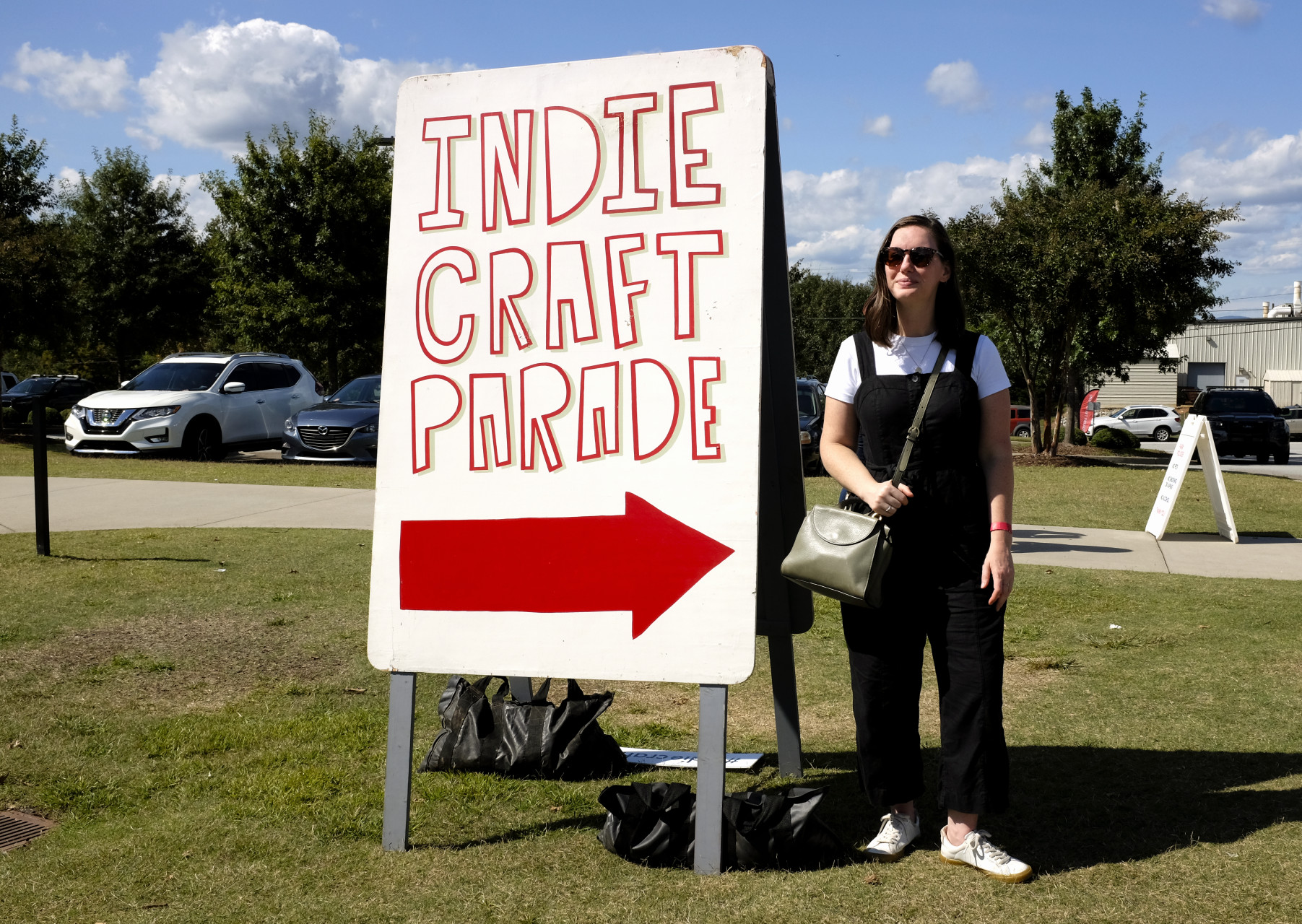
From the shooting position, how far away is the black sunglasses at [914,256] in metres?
3.12

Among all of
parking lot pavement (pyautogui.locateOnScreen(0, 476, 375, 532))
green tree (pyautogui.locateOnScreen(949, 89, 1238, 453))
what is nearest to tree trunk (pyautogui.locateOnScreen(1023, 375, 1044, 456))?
green tree (pyautogui.locateOnScreen(949, 89, 1238, 453))

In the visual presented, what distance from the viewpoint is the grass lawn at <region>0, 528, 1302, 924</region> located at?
9.60ft

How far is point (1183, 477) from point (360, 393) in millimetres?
12855

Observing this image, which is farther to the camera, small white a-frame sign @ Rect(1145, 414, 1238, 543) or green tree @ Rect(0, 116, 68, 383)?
green tree @ Rect(0, 116, 68, 383)

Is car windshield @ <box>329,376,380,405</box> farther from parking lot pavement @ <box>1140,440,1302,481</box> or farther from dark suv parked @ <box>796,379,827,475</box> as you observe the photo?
parking lot pavement @ <box>1140,440,1302,481</box>

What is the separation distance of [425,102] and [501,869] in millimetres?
2251

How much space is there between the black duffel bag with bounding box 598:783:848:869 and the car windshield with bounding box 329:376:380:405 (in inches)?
622

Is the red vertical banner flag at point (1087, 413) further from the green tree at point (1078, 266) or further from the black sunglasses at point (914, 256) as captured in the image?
the black sunglasses at point (914, 256)

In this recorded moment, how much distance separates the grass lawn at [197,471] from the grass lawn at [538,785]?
7922mm

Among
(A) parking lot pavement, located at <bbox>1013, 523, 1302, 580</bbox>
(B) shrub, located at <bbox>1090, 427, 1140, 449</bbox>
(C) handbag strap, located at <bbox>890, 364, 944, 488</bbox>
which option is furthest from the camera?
(B) shrub, located at <bbox>1090, 427, 1140, 449</bbox>

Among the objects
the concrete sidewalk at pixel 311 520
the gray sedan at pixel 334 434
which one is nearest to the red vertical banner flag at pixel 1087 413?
the gray sedan at pixel 334 434

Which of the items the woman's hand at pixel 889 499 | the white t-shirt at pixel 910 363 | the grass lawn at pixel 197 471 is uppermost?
the white t-shirt at pixel 910 363

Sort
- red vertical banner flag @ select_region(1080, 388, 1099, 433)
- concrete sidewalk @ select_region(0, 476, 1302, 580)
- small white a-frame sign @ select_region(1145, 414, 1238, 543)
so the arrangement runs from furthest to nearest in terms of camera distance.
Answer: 1. red vertical banner flag @ select_region(1080, 388, 1099, 433)
2. small white a-frame sign @ select_region(1145, 414, 1238, 543)
3. concrete sidewalk @ select_region(0, 476, 1302, 580)

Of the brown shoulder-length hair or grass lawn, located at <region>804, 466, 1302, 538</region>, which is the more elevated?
the brown shoulder-length hair
